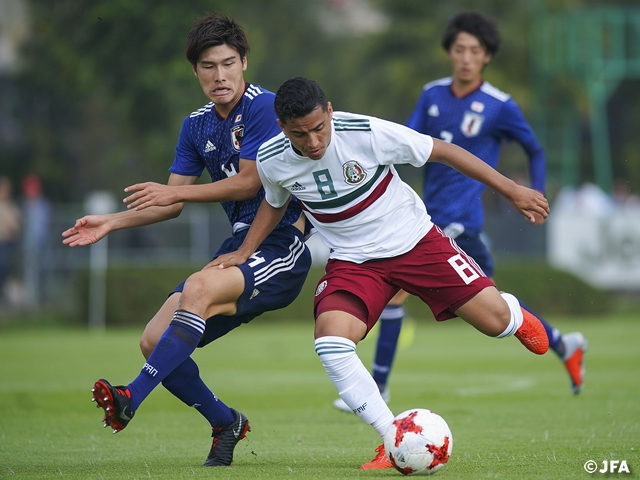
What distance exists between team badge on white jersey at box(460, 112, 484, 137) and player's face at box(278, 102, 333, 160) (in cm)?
288

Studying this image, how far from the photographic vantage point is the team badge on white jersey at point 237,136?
244 inches

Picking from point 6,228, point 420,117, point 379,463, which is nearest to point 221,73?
point 379,463

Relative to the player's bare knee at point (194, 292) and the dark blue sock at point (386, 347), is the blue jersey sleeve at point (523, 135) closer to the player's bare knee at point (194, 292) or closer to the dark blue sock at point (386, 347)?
the dark blue sock at point (386, 347)

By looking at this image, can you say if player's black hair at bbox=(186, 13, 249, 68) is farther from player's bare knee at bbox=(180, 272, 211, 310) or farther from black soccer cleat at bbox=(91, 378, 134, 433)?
black soccer cleat at bbox=(91, 378, 134, 433)

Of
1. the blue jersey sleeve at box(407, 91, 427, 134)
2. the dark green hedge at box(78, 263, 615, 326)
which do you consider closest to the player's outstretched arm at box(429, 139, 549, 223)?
the blue jersey sleeve at box(407, 91, 427, 134)

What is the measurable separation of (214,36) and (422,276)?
1.81 meters

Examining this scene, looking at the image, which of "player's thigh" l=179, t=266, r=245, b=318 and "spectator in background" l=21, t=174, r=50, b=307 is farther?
"spectator in background" l=21, t=174, r=50, b=307

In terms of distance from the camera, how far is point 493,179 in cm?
584

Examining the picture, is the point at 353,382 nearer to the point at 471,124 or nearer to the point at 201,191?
the point at 201,191

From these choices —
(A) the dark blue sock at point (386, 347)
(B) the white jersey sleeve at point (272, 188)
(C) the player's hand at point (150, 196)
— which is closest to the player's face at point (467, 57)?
(A) the dark blue sock at point (386, 347)

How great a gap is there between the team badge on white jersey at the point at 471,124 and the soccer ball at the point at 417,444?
349 cm

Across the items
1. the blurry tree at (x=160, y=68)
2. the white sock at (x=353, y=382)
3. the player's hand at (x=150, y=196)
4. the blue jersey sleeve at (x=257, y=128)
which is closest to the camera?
the white sock at (x=353, y=382)

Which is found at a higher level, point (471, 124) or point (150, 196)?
point (471, 124)

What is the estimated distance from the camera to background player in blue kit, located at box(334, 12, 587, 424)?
834 cm
